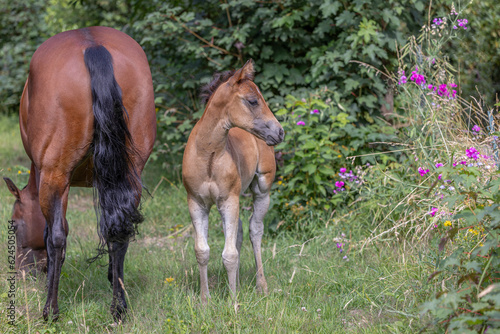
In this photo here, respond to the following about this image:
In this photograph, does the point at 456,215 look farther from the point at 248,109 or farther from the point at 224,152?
the point at 224,152

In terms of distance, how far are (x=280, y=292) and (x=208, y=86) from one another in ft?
5.19

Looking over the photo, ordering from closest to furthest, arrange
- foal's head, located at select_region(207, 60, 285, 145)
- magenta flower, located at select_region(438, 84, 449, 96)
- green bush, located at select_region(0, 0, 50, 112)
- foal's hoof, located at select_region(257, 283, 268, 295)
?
foal's head, located at select_region(207, 60, 285, 145) → foal's hoof, located at select_region(257, 283, 268, 295) → magenta flower, located at select_region(438, 84, 449, 96) → green bush, located at select_region(0, 0, 50, 112)

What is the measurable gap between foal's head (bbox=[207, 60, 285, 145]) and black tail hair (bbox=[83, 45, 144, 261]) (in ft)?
2.26

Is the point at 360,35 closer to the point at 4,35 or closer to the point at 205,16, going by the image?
the point at 205,16

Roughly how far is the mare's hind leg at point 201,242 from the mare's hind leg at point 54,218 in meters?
0.85

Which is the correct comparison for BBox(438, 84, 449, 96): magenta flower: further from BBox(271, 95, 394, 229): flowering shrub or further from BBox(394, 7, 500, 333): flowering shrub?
BBox(271, 95, 394, 229): flowering shrub

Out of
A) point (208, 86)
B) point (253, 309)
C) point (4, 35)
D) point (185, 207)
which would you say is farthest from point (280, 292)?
point (4, 35)

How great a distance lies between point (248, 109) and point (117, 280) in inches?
57.2

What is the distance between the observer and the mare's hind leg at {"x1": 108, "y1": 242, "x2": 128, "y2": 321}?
358 cm

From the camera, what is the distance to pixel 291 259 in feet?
15.4

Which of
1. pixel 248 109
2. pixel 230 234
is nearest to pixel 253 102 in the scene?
pixel 248 109

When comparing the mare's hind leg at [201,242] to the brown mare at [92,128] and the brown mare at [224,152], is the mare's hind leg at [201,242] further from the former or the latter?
the brown mare at [92,128]

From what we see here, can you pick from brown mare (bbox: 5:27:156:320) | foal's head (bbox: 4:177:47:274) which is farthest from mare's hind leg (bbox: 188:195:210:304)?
foal's head (bbox: 4:177:47:274)

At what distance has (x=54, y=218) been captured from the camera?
3.45 meters
